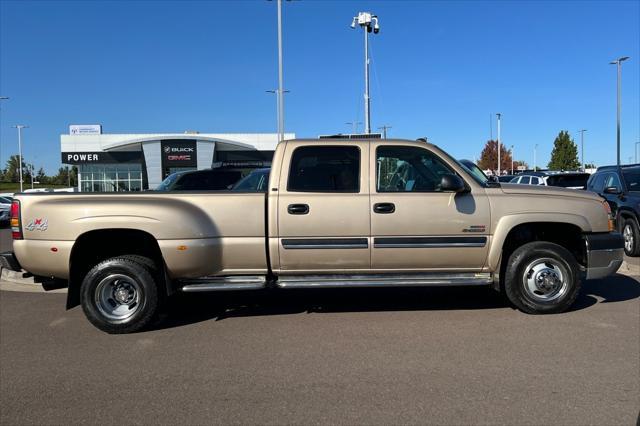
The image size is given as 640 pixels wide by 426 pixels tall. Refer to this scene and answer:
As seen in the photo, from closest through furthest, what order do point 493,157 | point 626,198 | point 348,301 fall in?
point 348,301 → point 626,198 → point 493,157

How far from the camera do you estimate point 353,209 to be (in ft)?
18.5

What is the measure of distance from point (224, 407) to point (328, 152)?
312 centimetres

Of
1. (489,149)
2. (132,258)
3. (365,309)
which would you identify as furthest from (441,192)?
(489,149)

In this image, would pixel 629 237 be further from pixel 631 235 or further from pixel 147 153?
pixel 147 153

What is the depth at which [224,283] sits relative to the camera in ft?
18.6

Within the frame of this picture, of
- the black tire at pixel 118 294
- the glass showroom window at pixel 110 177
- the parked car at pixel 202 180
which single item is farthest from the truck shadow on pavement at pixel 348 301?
the glass showroom window at pixel 110 177

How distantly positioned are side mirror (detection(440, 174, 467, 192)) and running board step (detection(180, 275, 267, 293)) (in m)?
2.20

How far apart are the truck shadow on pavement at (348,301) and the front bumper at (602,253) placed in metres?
0.59

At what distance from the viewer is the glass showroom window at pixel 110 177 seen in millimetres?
54969

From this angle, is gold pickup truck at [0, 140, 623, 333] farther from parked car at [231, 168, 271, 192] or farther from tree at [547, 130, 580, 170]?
tree at [547, 130, 580, 170]

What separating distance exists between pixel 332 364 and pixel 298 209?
1762 millimetres

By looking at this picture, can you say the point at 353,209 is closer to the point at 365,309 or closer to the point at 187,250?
the point at 365,309

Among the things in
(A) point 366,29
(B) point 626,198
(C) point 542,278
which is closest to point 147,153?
(A) point 366,29

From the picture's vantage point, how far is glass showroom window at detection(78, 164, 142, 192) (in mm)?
54969
